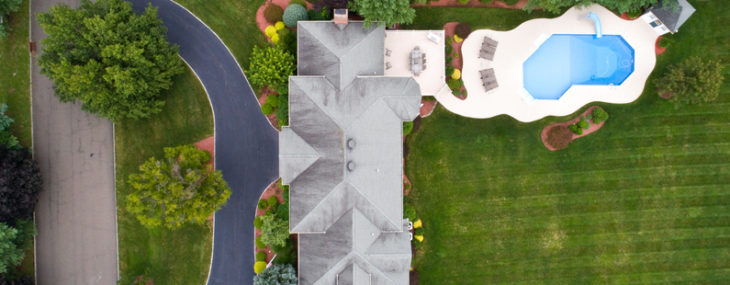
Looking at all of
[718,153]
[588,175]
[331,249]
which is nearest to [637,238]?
[588,175]

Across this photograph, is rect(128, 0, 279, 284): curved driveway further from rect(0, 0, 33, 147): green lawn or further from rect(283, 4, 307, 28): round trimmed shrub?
rect(0, 0, 33, 147): green lawn

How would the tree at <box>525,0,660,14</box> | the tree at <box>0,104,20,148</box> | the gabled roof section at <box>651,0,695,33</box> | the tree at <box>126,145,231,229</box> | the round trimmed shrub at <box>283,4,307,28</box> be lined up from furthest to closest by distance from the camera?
the gabled roof section at <box>651,0,695,33</box>, the round trimmed shrub at <box>283,4,307,28</box>, the tree at <box>0,104,20,148</box>, the tree at <box>525,0,660,14</box>, the tree at <box>126,145,231,229</box>

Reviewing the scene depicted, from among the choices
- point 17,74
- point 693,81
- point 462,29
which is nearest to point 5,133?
point 17,74

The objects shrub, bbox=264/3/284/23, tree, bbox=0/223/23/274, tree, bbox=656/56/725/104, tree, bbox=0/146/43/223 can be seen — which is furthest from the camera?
shrub, bbox=264/3/284/23

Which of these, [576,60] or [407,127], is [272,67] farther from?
[576,60]

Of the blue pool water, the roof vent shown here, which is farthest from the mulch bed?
the roof vent

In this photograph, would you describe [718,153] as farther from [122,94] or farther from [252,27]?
[122,94]
